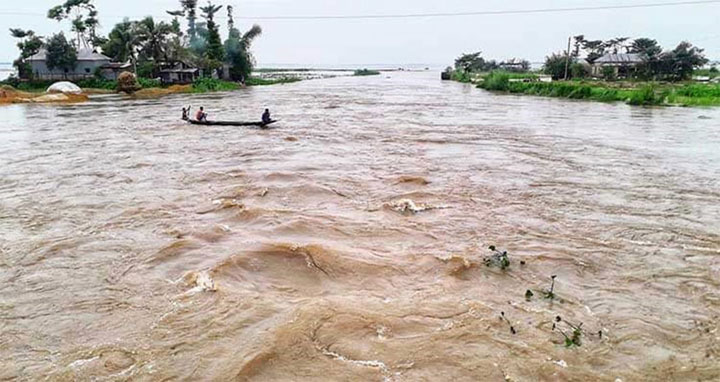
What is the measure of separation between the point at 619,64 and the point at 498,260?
60.1 meters

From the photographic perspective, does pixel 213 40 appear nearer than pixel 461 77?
Yes

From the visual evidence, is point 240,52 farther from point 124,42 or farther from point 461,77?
point 461,77

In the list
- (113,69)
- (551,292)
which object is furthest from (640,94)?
(113,69)

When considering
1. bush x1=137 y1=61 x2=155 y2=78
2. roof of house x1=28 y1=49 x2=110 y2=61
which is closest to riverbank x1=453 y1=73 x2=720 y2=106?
bush x1=137 y1=61 x2=155 y2=78

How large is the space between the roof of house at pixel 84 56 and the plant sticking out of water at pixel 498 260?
52282 millimetres

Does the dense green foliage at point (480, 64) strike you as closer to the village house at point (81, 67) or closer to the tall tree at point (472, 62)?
the tall tree at point (472, 62)

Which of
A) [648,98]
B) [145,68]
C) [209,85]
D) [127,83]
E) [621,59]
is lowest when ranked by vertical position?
[648,98]

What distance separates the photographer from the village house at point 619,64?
→ 5634 cm

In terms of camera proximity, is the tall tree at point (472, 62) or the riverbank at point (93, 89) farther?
the tall tree at point (472, 62)

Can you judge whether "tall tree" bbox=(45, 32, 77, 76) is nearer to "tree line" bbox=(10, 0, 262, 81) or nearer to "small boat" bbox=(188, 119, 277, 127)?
"tree line" bbox=(10, 0, 262, 81)

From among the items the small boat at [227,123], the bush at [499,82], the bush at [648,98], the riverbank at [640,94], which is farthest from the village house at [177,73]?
the bush at [648,98]

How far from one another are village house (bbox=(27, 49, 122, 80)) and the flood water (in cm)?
3865

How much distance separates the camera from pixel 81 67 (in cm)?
5000

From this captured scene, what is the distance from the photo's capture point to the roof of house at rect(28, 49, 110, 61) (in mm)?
48875
